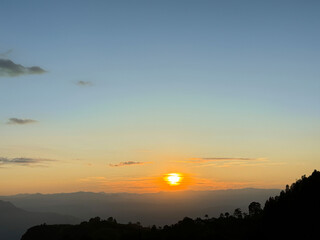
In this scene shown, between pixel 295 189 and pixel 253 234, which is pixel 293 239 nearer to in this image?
pixel 253 234

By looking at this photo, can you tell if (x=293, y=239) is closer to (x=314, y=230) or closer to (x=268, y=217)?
(x=314, y=230)

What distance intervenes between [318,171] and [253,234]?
37994mm

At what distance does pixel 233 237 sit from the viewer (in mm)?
195750

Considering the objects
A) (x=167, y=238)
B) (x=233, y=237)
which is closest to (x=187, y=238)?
(x=167, y=238)

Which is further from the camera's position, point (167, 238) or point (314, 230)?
point (167, 238)

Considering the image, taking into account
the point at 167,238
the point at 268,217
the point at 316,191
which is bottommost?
the point at 167,238

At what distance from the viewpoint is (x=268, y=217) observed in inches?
6531

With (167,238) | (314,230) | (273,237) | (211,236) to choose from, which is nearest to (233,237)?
(211,236)

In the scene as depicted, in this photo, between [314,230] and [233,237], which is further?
[233,237]

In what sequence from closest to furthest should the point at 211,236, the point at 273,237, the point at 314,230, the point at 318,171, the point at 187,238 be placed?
the point at 314,230
the point at 273,237
the point at 318,171
the point at 211,236
the point at 187,238

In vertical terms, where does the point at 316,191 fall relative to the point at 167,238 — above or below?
above

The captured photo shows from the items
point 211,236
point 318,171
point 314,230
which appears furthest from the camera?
point 211,236

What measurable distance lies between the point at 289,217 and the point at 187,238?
59.0 metres

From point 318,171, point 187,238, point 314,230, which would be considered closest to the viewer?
point 314,230
